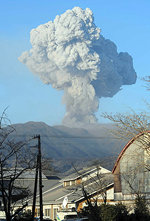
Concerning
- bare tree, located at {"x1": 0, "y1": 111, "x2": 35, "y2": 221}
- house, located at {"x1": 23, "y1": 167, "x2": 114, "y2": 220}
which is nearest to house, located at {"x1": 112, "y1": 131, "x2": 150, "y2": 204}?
house, located at {"x1": 23, "y1": 167, "x2": 114, "y2": 220}

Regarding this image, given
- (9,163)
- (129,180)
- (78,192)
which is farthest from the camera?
(78,192)

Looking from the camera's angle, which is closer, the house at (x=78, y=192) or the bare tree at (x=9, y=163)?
the bare tree at (x=9, y=163)

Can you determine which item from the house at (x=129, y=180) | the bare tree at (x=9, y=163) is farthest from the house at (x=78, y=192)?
the bare tree at (x=9, y=163)

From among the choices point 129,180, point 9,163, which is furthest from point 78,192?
point 9,163

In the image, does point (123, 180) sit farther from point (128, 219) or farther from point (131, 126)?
point (131, 126)

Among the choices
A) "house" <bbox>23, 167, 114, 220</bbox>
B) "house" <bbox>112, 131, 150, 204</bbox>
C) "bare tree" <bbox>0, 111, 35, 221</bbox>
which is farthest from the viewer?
"house" <bbox>23, 167, 114, 220</bbox>

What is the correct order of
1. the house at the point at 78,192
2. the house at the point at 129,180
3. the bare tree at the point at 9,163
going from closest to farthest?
the bare tree at the point at 9,163 < the house at the point at 129,180 < the house at the point at 78,192

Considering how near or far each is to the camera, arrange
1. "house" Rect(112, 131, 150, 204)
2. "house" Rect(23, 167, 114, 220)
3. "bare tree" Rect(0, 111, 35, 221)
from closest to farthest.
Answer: "bare tree" Rect(0, 111, 35, 221)
"house" Rect(112, 131, 150, 204)
"house" Rect(23, 167, 114, 220)

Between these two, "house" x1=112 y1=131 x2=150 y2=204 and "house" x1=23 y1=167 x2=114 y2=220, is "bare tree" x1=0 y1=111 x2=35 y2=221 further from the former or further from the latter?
"house" x1=23 y1=167 x2=114 y2=220

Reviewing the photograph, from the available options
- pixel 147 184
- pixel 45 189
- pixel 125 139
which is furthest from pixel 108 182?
pixel 125 139

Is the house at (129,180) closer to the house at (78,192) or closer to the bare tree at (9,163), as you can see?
the house at (78,192)

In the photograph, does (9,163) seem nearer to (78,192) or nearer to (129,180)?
(129,180)

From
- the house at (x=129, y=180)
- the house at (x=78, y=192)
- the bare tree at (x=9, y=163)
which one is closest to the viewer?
the bare tree at (x=9, y=163)
